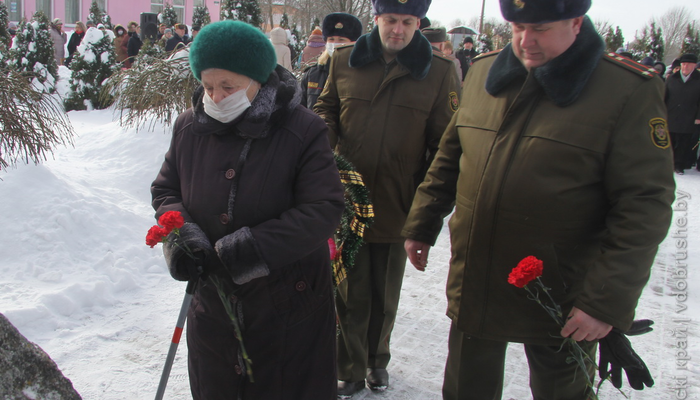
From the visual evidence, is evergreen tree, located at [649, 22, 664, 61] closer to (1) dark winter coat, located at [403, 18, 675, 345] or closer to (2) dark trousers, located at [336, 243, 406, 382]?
(2) dark trousers, located at [336, 243, 406, 382]

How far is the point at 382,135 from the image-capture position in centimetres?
304

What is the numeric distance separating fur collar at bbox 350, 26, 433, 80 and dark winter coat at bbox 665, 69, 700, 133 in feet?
28.6

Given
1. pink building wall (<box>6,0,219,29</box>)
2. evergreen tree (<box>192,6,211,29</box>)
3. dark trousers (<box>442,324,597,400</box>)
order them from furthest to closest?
pink building wall (<box>6,0,219,29</box>)
evergreen tree (<box>192,6,211,29</box>)
dark trousers (<box>442,324,597,400</box>)

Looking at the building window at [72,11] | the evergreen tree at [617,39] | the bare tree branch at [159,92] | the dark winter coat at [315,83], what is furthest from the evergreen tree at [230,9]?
the building window at [72,11]

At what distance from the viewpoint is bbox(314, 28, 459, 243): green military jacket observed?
3043mm

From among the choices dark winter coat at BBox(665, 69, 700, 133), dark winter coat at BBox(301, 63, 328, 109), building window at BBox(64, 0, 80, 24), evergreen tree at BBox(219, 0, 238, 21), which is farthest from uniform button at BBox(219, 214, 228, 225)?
building window at BBox(64, 0, 80, 24)

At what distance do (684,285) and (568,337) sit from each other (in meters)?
3.66

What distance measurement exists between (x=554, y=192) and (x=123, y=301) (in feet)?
10.6

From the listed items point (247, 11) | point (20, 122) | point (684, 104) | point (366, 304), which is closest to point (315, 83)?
point (366, 304)

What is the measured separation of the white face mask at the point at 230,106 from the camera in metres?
2.05

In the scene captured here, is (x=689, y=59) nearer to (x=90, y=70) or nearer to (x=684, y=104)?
(x=684, y=104)

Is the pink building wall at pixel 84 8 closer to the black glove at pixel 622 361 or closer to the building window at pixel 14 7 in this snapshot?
the building window at pixel 14 7

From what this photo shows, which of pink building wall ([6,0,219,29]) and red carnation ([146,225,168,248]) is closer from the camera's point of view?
red carnation ([146,225,168,248])

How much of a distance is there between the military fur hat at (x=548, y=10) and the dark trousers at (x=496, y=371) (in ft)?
3.78
